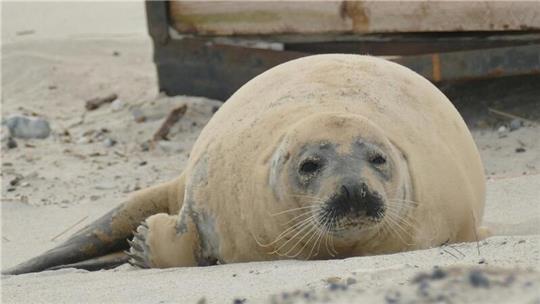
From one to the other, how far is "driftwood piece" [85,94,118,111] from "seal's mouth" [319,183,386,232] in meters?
5.52

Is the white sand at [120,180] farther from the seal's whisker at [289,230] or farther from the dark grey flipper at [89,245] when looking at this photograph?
the dark grey flipper at [89,245]

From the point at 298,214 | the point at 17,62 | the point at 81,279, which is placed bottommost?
the point at 17,62

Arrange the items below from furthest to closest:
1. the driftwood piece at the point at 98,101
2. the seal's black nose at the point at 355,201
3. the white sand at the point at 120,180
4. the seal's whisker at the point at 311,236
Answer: the driftwood piece at the point at 98,101 → the seal's whisker at the point at 311,236 → the seal's black nose at the point at 355,201 → the white sand at the point at 120,180

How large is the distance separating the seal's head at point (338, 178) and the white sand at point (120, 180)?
17 centimetres

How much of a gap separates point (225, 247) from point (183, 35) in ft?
13.4

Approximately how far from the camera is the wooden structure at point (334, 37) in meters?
7.05

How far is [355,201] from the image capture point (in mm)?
4047

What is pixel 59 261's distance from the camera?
542cm

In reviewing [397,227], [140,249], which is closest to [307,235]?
[397,227]

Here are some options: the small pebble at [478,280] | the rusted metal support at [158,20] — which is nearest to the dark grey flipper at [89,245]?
the small pebble at [478,280]

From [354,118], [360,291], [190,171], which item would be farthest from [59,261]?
[360,291]

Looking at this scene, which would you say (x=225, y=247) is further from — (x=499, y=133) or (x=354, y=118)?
(x=499, y=133)

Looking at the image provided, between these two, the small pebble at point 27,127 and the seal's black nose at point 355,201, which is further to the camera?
the small pebble at point 27,127

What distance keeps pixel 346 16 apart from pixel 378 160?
331 cm
